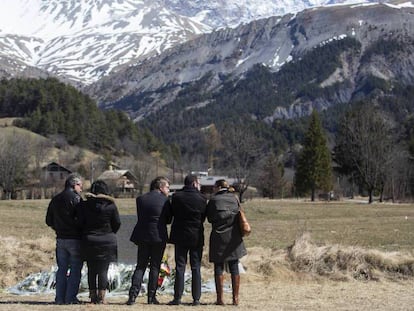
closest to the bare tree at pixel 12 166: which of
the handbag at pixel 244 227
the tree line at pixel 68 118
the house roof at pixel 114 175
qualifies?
the house roof at pixel 114 175

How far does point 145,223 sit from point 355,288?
4.63 m

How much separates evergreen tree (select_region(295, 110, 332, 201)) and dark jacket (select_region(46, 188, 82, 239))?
6433cm

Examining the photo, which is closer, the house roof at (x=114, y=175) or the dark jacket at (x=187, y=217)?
the dark jacket at (x=187, y=217)

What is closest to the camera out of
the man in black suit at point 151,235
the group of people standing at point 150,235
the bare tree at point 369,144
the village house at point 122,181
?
the group of people standing at point 150,235

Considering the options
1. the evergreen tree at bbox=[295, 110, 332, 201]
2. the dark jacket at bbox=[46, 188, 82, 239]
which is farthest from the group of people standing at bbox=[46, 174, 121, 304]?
the evergreen tree at bbox=[295, 110, 332, 201]

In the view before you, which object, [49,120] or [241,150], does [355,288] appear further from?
[49,120]

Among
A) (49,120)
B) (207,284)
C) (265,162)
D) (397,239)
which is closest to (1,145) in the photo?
(49,120)

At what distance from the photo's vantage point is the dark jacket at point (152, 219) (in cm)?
1156

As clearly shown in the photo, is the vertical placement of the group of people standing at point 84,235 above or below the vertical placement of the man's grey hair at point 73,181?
→ below

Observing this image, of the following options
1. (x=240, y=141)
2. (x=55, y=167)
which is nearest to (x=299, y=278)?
(x=240, y=141)

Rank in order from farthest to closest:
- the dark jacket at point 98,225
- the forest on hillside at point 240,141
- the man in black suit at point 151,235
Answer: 1. the forest on hillside at point 240,141
2. the man in black suit at point 151,235
3. the dark jacket at point 98,225

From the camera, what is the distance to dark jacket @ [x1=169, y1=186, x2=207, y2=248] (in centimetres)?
1161

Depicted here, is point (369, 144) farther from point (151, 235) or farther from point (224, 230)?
point (151, 235)

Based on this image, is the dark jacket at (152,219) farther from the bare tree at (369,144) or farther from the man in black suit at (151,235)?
the bare tree at (369,144)
